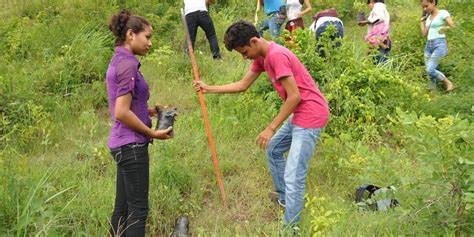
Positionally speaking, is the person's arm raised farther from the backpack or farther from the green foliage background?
the backpack

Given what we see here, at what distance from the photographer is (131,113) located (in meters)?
2.89

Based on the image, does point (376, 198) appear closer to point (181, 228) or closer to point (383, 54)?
point (181, 228)

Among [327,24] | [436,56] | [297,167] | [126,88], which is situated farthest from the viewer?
[436,56]

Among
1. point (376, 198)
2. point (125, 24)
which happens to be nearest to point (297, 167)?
point (376, 198)

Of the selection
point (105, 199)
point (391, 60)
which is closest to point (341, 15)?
point (391, 60)

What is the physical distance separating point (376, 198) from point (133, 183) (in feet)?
5.09

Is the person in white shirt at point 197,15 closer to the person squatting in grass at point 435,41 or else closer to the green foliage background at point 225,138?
the green foliage background at point 225,138

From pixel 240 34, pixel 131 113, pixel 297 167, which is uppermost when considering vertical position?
pixel 240 34

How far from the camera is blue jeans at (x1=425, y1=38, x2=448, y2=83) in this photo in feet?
20.9

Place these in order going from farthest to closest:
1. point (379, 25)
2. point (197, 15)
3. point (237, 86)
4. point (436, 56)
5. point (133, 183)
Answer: point (197, 15)
point (379, 25)
point (436, 56)
point (237, 86)
point (133, 183)

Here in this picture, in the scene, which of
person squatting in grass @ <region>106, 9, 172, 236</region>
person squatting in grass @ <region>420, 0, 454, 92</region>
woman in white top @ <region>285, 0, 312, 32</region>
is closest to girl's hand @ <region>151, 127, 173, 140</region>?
person squatting in grass @ <region>106, 9, 172, 236</region>

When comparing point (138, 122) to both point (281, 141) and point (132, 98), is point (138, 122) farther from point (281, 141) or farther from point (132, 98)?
point (281, 141)

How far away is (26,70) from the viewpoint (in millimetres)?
6582

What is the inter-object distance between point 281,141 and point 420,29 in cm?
476
